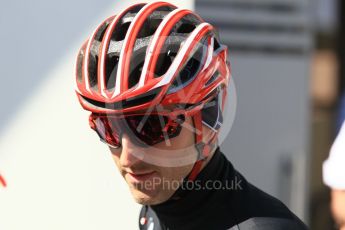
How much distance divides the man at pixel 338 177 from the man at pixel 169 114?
0.68 feet

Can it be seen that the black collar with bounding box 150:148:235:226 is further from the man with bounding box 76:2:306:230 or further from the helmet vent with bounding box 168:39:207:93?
the helmet vent with bounding box 168:39:207:93

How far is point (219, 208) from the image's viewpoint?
94.0 inches

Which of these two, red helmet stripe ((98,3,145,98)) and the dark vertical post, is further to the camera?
the dark vertical post

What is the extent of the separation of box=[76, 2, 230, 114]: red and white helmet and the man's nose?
10cm

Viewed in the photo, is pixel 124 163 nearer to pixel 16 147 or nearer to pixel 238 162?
pixel 16 147

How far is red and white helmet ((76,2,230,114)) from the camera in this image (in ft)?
7.22

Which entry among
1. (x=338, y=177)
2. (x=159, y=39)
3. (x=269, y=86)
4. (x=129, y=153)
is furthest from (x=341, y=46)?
(x=129, y=153)

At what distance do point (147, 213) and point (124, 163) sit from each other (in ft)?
1.65

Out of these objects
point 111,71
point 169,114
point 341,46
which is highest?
point 111,71

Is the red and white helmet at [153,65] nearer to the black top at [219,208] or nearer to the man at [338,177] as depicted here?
the black top at [219,208]

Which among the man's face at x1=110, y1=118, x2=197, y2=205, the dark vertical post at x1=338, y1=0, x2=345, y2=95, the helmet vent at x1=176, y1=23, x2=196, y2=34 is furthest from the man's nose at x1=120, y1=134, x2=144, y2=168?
the dark vertical post at x1=338, y1=0, x2=345, y2=95

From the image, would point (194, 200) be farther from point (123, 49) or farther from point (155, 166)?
point (123, 49)

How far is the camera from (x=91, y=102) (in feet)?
7.40

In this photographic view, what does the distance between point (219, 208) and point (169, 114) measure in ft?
1.13
